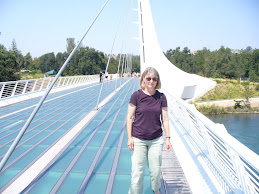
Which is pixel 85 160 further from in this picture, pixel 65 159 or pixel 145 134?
pixel 145 134

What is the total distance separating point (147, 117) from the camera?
2.12m

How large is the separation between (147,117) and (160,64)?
21.5 metres

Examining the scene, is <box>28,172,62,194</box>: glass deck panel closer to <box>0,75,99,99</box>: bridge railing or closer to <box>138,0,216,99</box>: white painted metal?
<box>0,75,99,99</box>: bridge railing

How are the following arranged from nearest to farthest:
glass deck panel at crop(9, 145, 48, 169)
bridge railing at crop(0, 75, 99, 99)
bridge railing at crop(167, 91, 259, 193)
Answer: bridge railing at crop(167, 91, 259, 193) < glass deck panel at crop(9, 145, 48, 169) < bridge railing at crop(0, 75, 99, 99)

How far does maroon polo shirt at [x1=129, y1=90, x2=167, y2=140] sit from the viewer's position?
211cm

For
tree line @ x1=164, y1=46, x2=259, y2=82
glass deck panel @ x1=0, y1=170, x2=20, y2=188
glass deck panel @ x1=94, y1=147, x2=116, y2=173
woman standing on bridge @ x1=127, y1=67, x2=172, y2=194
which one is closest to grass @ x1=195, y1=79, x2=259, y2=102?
tree line @ x1=164, y1=46, x2=259, y2=82

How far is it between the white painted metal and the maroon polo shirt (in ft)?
40.0

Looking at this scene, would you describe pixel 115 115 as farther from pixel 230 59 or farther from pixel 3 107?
pixel 230 59

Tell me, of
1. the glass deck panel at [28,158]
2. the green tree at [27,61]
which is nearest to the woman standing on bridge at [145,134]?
the glass deck panel at [28,158]

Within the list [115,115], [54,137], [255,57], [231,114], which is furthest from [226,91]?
[54,137]

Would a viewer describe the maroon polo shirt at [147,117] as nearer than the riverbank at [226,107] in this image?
Yes

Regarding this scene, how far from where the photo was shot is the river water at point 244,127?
20062 millimetres

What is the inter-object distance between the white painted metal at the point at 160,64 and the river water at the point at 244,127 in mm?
4976

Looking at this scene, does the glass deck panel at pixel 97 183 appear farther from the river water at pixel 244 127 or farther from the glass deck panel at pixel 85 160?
the river water at pixel 244 127
